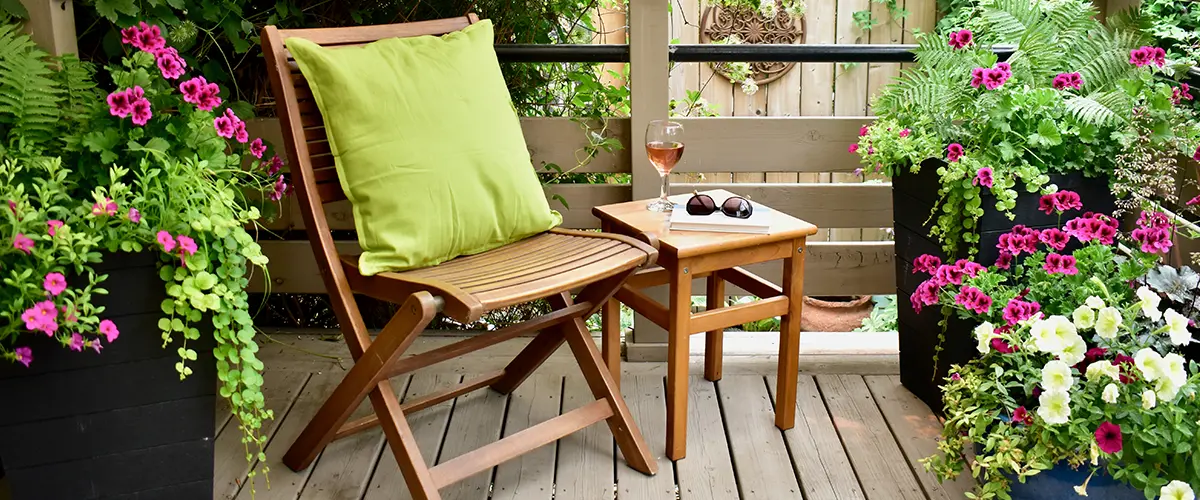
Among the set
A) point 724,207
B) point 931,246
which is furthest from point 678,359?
point 931,246

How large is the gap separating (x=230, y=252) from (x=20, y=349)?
36 cm

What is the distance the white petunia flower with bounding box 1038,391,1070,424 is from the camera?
1.72m

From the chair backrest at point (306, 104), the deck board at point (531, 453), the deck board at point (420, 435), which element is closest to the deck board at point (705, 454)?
the deck board at point (531, 453)

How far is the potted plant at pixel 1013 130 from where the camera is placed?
85.7 inches

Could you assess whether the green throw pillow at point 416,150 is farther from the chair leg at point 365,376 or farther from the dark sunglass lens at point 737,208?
the dark sunglass lens at point 737,208

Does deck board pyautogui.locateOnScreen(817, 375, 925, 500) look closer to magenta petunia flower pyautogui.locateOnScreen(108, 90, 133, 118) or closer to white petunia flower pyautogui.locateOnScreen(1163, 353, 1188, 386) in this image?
white petunia flower pyautogui.locateOnScreen(1163, 353, 1188, 386)

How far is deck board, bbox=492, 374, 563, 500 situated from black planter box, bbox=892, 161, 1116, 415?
0.90m

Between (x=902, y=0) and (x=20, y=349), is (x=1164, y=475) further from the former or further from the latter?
(x=902, y=0)

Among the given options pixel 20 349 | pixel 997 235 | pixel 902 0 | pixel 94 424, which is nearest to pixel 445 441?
pixel 94 424

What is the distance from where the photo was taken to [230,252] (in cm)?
175

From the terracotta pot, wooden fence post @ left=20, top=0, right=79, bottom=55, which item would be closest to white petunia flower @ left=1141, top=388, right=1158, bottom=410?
wooden fence post @ left=20, top=0, right=79, bottom=55

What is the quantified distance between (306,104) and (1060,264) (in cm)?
156

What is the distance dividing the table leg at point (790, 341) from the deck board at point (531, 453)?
21.6 inches

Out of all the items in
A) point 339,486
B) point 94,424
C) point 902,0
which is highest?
point 902,0
